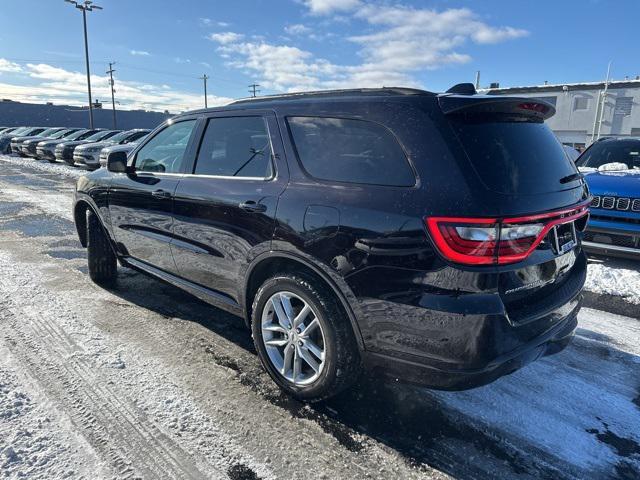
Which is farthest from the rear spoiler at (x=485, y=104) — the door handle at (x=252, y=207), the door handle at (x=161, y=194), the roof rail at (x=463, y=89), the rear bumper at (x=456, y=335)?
the door handle at (x=161, y=194)

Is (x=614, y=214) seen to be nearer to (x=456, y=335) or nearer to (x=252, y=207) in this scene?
(x=456, y=335)

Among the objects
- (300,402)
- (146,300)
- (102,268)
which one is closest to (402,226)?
(300,402)

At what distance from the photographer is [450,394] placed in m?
2.88

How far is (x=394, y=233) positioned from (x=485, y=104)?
2.67 feet

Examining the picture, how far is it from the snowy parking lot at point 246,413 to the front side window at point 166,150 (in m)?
1.33

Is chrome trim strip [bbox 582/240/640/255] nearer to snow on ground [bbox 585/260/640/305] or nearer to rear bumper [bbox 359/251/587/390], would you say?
snow on ground [bbox 585/260/640/305]

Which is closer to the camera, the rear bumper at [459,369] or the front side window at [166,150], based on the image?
the rear bumper at [459,369]

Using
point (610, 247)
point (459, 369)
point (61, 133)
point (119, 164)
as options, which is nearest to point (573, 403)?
point (459, 369)

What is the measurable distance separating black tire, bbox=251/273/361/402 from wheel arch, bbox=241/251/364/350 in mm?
46

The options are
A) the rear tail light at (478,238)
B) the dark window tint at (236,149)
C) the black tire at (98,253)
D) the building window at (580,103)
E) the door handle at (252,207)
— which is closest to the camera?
the rear tail light at (478,238)

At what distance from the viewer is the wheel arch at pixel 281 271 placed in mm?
2381

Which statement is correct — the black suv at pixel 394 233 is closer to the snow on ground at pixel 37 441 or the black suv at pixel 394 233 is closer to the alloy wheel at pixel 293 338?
the alloy wheel at pixel 293 338

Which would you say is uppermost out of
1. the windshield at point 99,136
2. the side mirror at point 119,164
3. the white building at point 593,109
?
the white building at point 593,109

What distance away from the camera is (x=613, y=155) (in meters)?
6.50
